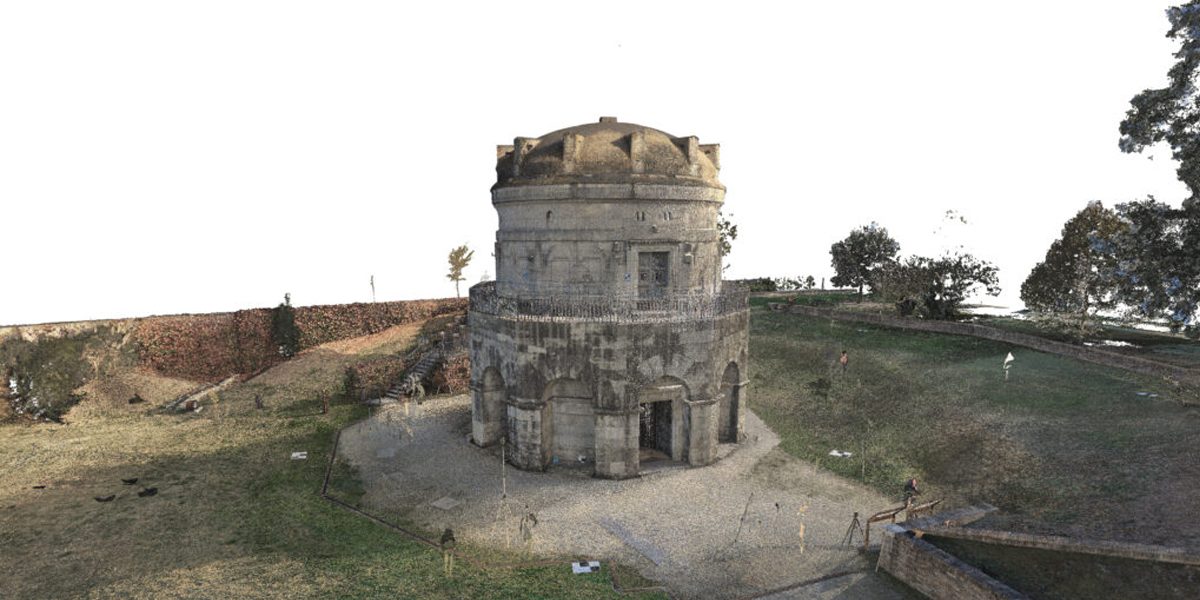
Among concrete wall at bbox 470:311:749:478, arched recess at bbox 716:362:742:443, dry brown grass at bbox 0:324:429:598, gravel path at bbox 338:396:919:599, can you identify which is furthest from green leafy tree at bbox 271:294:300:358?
arched recess at bbox 716:362:742:443

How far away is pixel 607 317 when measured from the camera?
21.8 m

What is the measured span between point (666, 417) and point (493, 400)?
726cm

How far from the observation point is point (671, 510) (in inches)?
776

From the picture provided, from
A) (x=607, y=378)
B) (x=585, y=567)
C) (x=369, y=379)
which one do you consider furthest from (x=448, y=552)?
(x=369, y=379)

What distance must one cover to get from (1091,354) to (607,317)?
87.2 feet

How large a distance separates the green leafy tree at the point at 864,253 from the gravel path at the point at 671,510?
40426mm

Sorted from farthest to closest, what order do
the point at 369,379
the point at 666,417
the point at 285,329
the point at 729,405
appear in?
the point at 285,329 < the point at 369,379 < the point at 729,405 < the point at 666,417

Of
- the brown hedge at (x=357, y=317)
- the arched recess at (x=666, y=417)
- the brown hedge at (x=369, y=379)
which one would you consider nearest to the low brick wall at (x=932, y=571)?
the arched recess at (x=666, y=417)

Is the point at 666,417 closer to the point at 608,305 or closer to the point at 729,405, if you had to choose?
the point at 729,405

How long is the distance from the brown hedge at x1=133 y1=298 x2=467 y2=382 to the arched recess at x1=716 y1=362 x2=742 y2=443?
28.0 m

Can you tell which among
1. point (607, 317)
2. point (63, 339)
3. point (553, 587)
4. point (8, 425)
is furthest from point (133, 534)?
point (63, 339)

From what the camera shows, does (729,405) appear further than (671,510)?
Yes

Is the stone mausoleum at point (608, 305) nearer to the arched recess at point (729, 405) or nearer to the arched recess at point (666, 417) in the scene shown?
the arched recess at point (666, 417)

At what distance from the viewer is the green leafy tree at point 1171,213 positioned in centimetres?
1717
